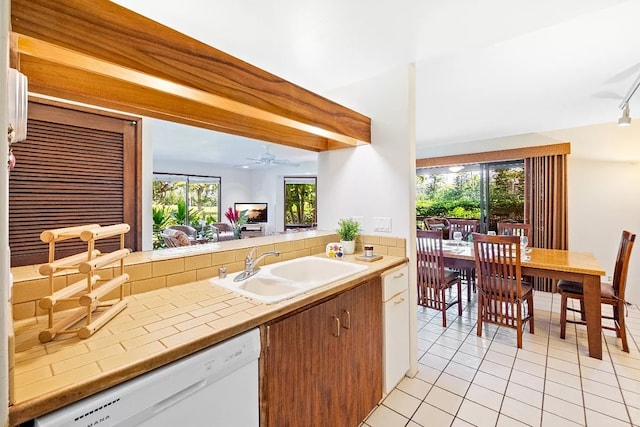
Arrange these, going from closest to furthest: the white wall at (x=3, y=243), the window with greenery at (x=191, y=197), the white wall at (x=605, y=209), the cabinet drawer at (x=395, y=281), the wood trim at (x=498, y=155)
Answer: the white wall at (x=3, y=243) < the cabinet drawer at (x=395, y=281) < the white wall at (x=605, y=209) < the wood trim at (x=498, y=155) < the window with greenery at (x=191, y=197)

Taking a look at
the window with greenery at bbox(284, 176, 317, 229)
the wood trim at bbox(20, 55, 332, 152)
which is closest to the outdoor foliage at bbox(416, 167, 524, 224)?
the window with greenery at bbox(284, 176, 317, 229)

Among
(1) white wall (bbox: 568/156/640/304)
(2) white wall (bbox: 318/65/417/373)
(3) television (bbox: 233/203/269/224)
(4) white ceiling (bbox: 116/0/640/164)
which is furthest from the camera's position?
(3) television (bbox: 233/203/269/224)

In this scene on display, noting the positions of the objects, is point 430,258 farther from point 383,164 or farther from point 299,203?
point 299,203

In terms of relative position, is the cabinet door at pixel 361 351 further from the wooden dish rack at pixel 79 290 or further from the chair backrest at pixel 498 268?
the chair backrest at pixel 498 268

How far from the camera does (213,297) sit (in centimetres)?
126

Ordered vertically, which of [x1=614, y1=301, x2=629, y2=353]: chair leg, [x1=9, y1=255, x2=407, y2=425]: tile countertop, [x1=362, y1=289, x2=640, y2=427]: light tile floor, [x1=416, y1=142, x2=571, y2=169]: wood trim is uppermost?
[x1=416, y1=142, x2=571, y2=169]: wood trim

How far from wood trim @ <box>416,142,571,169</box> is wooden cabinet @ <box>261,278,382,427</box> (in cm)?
381

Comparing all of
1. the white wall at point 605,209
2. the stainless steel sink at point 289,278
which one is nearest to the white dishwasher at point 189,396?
the stainless steel sink at point 289,278

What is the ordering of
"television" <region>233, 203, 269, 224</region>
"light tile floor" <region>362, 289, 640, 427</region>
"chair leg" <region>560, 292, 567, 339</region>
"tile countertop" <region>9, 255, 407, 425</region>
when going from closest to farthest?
"tile countertop" <region>9, 255, 407, 425</region> < "light tile floor" <region>362, 289, 640, 427</region> < "chair leg" <region>560, 292, 567, 339</region> < "television" <region>233, 203, 269, 224</region>

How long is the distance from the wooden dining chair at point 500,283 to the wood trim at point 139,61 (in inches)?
80.8

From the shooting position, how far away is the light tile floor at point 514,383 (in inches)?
66.7

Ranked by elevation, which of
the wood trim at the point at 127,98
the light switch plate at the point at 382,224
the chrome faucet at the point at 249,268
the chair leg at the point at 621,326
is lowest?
the chair leg at the point at 621,326

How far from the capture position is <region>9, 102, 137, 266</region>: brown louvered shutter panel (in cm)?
156

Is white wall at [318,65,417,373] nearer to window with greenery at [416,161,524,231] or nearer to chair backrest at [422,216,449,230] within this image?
chair backrest at [422,216,449,230]
